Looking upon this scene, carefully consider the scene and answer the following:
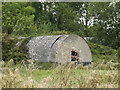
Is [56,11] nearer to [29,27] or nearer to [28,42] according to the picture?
[29,27]

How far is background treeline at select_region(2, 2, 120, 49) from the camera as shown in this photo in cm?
2556

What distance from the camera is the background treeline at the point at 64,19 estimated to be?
25.6 m

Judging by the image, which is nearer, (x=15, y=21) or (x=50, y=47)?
(x=50, y=47)

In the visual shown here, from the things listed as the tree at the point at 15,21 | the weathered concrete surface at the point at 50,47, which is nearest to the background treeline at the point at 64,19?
the tree at the point at 15,21

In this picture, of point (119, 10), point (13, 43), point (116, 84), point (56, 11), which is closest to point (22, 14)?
point (56, 11)

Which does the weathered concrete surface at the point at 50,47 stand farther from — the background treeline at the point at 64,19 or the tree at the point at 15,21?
the tree at the point at 15,21

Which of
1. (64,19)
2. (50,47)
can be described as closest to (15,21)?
(64,19)

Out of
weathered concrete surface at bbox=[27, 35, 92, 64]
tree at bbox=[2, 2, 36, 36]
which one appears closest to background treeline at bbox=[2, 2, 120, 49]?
tree at bbox=[2, 2, 36, 36]

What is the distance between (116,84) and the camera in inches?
192

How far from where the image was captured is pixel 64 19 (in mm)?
37938

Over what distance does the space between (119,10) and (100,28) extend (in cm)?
246

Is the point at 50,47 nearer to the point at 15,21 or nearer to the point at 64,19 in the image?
the point at 15,21

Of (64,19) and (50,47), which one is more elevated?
(64,19)

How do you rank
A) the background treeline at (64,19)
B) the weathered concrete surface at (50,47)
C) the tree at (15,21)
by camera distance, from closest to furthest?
1. the weathered concrete surface at (50,47)
2. the background treeline at (64,19)
3. the tree at (15,21)
